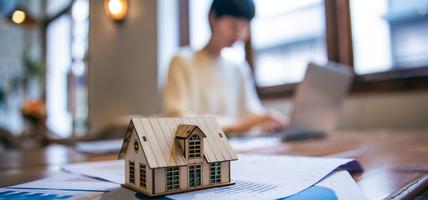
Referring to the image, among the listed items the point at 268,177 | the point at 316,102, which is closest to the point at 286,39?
the point at 316,102

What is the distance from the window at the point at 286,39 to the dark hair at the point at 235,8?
24.7 inches

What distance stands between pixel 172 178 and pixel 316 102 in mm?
855

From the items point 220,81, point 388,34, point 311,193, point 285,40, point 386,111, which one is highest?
point 285,40

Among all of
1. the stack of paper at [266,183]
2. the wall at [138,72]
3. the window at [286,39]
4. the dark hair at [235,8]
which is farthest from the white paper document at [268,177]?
the wall at [138,72]

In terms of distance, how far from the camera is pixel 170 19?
275 cm

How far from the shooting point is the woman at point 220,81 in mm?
1429

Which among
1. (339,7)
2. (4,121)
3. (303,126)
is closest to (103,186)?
(303,126)

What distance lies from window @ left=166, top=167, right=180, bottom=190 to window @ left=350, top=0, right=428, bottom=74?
5.34 ft

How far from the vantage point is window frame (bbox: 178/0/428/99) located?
154cm

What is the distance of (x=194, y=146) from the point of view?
33cm

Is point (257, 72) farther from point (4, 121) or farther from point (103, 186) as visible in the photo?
point (4, 121)

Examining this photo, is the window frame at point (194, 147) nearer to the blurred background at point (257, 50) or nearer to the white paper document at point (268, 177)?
the white paper document at point (268, 177)

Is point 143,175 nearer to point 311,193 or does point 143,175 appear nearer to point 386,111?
point 311,193

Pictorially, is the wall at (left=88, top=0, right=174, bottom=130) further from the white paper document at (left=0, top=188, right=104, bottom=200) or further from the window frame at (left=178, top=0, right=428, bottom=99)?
the white paper document at (left=0, top=188, right=104, bottom=200)
